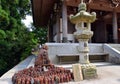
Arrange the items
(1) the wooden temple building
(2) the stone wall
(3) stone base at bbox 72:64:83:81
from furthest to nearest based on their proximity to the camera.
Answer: (1) the wooden temple building
(2) the stone wall
(3) stone base at bbox 72:64:83:81

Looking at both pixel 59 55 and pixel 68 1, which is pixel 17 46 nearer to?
pixel 68 1

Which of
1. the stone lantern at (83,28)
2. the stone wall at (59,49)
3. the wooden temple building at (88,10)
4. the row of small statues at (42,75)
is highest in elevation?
the wooden temple building at (88,10)

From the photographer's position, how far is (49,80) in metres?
4.17

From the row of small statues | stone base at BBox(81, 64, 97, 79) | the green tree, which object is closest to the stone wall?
the row of small statues

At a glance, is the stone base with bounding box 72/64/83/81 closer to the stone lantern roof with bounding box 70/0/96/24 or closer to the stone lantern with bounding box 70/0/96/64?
the stone lantern with bounding box 70/0/96/64

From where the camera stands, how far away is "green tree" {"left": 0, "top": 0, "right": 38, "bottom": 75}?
14059 mm

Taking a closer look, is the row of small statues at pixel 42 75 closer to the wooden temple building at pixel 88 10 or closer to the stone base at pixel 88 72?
the stone base at pixel 88 72

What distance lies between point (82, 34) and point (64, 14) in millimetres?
4974

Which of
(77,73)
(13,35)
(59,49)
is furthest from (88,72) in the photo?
(13,35)

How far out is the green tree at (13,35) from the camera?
46.1 feet

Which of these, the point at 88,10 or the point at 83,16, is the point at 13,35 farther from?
the point at 83,16

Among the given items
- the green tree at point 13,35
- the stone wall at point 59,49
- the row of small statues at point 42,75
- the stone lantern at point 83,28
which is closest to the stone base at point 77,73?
the row of small statues at point 42,75

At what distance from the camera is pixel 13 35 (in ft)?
46.3

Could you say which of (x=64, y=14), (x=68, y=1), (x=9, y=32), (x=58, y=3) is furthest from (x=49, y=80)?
(x=9, y=32)
